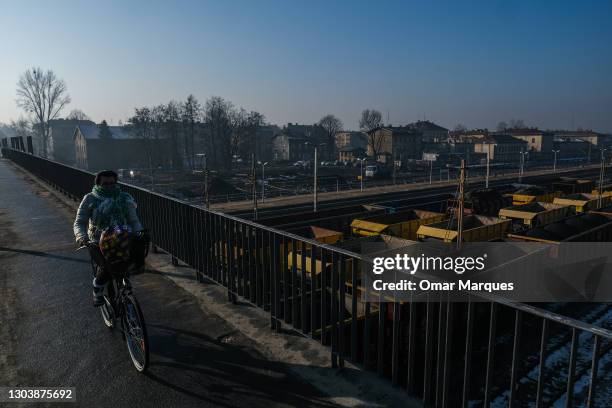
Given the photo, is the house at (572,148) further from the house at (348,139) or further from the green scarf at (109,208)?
the green scarf at (109,208)

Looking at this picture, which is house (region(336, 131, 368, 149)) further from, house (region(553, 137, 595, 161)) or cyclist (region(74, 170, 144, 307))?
cyclist (region(74, 170, 144, 307))

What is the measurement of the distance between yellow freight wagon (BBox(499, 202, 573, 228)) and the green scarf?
17594mm

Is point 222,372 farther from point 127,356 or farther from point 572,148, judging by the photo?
point 572,148

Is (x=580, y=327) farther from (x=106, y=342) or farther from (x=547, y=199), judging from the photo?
(x=547, y=199)

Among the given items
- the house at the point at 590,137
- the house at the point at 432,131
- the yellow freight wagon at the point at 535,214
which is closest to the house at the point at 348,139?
the house at the point at 432,131

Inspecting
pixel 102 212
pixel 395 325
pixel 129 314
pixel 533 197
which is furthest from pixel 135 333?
pixel 533 197

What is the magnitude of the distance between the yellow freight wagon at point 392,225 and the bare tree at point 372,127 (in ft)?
328

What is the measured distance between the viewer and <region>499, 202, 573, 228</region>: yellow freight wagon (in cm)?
1966

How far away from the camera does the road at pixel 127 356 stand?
14.9ft

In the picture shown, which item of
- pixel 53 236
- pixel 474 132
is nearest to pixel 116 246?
pixel 53 236

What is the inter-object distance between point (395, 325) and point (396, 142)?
120m

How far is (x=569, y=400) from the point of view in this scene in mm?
3076

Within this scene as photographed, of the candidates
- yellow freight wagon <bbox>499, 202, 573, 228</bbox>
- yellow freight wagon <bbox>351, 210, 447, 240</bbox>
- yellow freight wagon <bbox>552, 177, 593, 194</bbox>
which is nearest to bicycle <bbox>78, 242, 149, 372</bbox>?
yellow freight wagon <bbox>351, 210, 447, 240</bbox>

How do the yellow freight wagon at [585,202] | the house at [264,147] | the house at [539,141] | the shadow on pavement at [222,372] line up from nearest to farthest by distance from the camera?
the shadow on pavement at [222,372] → the yellow freight wagon at [585,202] → the house at [264,147] → the house at [539,141]
